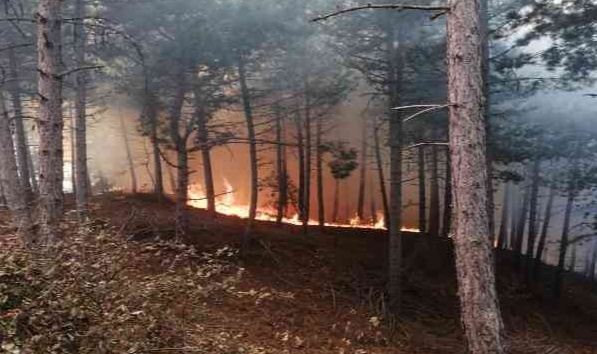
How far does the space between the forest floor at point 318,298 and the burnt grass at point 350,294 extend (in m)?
0.04

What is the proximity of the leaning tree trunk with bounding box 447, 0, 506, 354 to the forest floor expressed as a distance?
5.59ft

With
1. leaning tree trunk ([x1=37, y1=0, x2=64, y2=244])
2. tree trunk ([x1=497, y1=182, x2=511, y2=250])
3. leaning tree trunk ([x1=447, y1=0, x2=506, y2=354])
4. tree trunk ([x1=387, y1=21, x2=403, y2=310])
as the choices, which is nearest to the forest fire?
tree trunk ([x1=497, y1=182, x2=511, y2=250])

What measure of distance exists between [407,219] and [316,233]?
1007 cm

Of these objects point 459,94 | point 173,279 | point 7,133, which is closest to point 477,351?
point 459,94

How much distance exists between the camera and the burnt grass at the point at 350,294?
379 inches

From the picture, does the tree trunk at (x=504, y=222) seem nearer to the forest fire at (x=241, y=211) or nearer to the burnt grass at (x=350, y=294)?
the burnt grass at (x=350, y=294)

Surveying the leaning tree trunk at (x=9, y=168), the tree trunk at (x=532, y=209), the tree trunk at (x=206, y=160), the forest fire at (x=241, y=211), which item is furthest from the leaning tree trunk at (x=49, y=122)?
the tree trunk at (x=532, y=209)

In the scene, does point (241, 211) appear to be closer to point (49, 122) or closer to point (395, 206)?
point (395, 206)

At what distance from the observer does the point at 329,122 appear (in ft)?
78.0

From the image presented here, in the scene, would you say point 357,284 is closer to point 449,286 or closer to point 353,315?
point 353,315

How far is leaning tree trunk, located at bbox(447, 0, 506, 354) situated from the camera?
6.02 m

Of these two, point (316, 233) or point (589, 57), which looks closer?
point (589, 57)

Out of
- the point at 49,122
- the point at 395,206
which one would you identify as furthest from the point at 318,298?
the point at 49,122

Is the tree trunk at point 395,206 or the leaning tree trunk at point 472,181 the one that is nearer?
the leaning tree trunk at point 472,181
